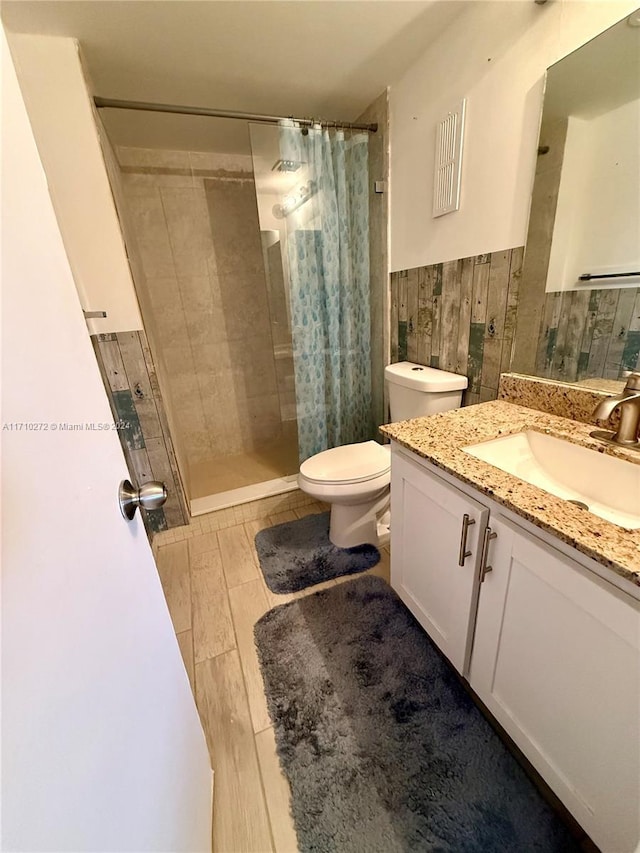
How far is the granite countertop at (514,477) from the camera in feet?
1.97

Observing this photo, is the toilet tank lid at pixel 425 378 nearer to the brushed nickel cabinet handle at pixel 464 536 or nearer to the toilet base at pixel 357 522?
the toilet base at pixel 357 522

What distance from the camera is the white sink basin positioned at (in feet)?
2.82

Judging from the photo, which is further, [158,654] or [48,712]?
[158,654]

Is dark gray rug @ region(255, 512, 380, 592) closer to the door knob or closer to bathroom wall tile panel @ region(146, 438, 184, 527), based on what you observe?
bathroom wall tile panel @ region(146, 438, 184, 527)

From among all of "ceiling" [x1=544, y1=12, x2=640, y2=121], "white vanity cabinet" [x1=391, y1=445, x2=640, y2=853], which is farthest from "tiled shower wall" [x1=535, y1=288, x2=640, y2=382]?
"white vanity cabinet" [x1=391, y1=445, x2=640, y2=853]

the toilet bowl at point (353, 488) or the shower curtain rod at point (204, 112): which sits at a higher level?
the shower curtain rod at point (204, 112)

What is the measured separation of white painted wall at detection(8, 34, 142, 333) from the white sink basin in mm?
1629

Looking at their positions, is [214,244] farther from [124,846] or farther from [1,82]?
[124,846]

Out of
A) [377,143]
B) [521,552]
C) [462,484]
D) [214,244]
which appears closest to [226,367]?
[214,244]

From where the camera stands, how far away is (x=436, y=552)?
3.38ft

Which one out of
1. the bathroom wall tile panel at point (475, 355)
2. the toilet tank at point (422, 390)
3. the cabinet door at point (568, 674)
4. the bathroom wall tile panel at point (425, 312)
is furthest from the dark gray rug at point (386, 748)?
the bathroom wall tile panel at point (425, 312)

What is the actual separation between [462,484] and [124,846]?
85 cm

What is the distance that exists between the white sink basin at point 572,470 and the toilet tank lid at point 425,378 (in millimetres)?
439

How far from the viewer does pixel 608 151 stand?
3.09 feet
